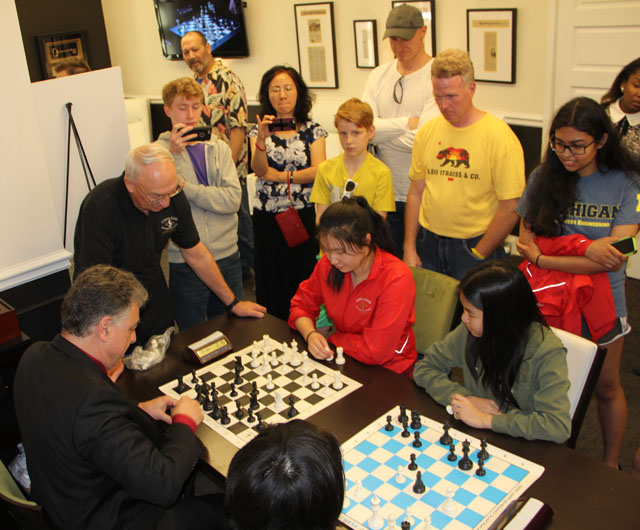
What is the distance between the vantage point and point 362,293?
2.60 meters

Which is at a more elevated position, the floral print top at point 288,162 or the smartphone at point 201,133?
the smartphone at point 201,133

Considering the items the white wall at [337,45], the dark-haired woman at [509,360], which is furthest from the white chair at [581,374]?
the white wall at [337,45]

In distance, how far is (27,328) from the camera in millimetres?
3244

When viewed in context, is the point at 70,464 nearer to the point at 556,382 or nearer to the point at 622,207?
the point at 556,382

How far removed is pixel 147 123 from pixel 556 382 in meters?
6.99

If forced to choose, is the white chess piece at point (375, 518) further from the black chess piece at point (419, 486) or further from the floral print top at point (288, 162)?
the floral print top at point (288, 162)

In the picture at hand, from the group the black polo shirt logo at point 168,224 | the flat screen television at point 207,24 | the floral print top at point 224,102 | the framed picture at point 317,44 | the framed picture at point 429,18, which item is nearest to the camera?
the black polo shirt logo at point 168,224

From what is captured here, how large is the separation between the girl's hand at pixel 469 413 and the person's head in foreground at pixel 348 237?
724 mm

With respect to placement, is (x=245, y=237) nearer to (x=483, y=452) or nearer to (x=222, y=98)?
(x=222, y=98)

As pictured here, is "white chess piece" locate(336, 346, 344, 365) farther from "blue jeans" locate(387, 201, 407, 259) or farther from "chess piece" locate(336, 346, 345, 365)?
"blue jeans" locate(387, 201, 407, 259)

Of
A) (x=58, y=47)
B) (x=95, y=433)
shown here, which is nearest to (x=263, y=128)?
(x=95, y=433)

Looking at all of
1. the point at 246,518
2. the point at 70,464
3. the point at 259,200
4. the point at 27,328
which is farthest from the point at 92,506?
the point at 259,200

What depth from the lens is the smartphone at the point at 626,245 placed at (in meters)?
2.43

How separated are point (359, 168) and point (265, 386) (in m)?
1.55
